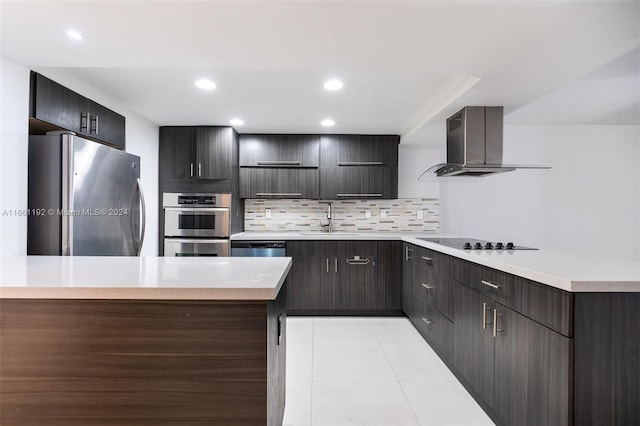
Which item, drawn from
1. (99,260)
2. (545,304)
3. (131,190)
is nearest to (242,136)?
(131,190)

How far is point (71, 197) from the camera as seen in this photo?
2330 mm

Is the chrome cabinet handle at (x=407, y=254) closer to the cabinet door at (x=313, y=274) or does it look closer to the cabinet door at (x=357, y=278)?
the cabinet door at (x=357, y=278)

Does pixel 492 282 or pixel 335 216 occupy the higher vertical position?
pixel 335 216

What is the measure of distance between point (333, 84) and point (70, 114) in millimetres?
1961

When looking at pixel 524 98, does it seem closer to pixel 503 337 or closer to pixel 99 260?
pixel 503 337

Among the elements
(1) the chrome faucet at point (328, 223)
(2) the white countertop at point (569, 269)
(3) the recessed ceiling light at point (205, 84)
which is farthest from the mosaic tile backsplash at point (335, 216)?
(2) the white countertop at point (569, 269)

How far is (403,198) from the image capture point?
454 centimetres

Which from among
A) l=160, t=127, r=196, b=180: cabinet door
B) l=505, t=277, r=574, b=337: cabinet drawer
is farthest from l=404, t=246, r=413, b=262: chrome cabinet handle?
l=160, t=127, r=196, b=180: cabinet door

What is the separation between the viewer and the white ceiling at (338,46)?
4.98 ft

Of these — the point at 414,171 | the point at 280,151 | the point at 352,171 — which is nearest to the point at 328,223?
the point at 352,171

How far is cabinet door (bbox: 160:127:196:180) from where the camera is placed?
163 inches

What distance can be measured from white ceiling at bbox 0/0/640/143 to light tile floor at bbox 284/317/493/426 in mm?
2031

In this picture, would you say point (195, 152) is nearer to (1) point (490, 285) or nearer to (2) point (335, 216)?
(2) point (335, 216)

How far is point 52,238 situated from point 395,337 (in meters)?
2.84
